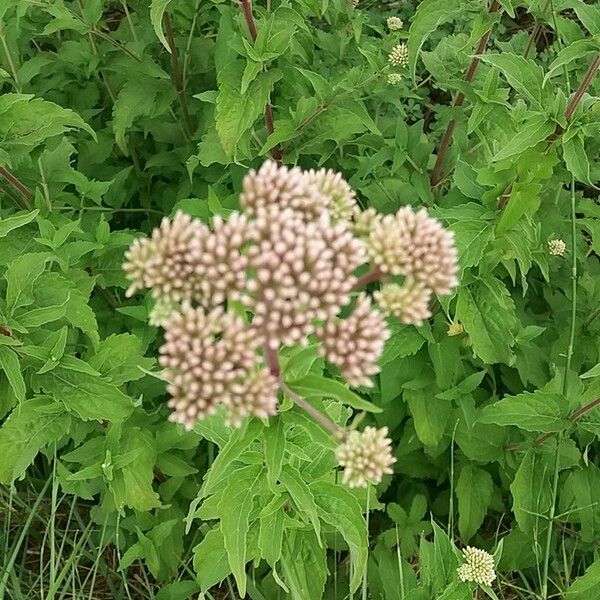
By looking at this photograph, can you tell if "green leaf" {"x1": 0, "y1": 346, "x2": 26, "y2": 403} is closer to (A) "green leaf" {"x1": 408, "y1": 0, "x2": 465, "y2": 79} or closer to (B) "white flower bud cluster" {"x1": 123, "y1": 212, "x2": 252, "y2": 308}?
(B) "white flower bud cluster" {"x1": 123, "y1": 212, "x2": 252, "y2": 308}

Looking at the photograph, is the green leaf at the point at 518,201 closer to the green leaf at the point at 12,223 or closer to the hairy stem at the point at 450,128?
the hairy stem at the point at 450,128

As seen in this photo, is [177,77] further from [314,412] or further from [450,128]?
[314,412]

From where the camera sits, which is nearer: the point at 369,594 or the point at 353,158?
the point at 369,594

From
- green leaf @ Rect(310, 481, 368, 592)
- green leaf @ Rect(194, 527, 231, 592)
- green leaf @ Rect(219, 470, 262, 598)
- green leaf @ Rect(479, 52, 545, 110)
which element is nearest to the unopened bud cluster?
green leaf @ Rect(219, 470, 262, 598)

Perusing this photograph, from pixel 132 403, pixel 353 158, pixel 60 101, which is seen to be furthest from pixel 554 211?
pixel 60 101

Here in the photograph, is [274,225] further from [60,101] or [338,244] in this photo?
[60,101]

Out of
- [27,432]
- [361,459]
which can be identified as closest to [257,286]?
[361,459]
